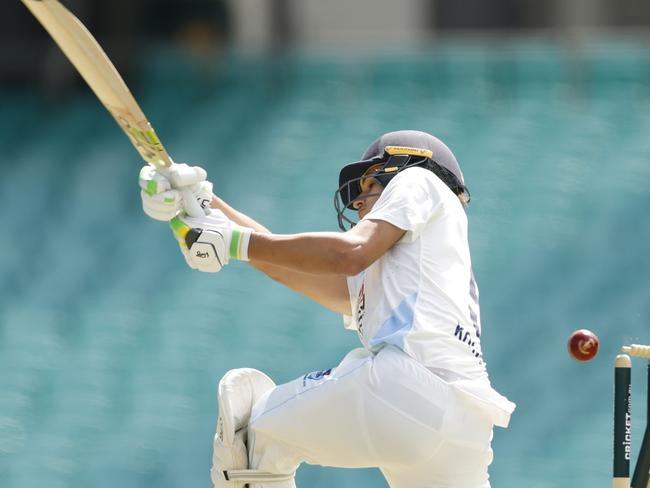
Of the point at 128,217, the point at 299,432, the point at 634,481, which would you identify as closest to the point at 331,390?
the point at 299,432

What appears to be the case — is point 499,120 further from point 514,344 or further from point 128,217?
point 128,217

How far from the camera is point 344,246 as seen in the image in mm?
3135

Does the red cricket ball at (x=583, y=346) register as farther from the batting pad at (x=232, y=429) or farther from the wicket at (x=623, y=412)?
the batting pad at (x=232, y=429)

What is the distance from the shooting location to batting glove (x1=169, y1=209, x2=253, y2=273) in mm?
3213

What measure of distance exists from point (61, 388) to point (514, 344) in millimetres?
2392

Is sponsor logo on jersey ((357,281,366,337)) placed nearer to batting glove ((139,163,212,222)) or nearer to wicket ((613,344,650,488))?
batting glove ((139,163,212,222))

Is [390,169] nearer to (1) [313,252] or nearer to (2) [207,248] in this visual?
(1) [313,252]

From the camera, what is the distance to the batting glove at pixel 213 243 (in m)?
3.21

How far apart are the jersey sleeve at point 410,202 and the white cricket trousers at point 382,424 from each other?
1.06ft

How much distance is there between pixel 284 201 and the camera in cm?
759

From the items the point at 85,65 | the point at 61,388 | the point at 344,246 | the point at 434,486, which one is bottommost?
the point at 434,486

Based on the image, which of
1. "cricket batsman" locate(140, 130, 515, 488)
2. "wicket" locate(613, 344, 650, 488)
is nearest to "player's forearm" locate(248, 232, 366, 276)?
"cricket batsman" locate(140, 130, 515, 488)

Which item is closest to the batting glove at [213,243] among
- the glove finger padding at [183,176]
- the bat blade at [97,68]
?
the glove finger padding at [183,176]

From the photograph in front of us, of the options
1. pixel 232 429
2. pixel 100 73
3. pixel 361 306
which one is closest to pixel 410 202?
pixel 361 306
